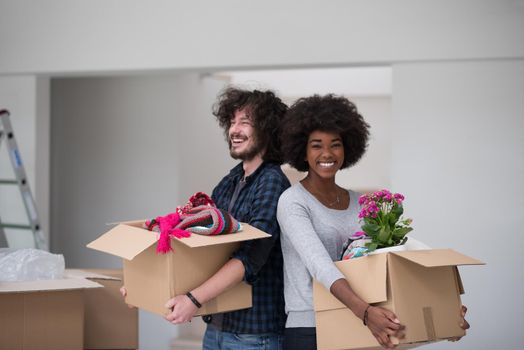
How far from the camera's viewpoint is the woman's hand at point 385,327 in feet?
5.66

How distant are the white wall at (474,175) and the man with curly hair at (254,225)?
161cm

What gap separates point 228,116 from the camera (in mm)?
2307

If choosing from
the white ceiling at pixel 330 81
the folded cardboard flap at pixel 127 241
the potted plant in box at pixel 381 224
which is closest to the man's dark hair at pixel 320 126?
the potted plant in box at pixel 381 224

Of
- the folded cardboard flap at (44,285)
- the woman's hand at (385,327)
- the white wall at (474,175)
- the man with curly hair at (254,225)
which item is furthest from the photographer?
the white wall at (474,175)

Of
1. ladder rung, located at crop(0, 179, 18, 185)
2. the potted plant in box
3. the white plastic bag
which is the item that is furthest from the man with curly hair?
ladder rung, located at crop(0, 179, 18, 185)

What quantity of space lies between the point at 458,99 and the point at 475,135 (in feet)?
0.68

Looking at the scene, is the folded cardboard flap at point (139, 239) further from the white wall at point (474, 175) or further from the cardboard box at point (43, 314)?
the white wall at point (474, 175)

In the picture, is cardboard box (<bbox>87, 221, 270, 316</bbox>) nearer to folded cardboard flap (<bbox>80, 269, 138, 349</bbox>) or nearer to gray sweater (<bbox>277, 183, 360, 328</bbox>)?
gray sweater (<bbox>277, 183, 360, 328</bbox>)

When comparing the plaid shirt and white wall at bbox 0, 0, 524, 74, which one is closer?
the plaid shirt

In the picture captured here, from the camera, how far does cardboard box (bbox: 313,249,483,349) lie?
1.77 meters

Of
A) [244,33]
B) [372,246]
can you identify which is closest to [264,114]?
[372,246]

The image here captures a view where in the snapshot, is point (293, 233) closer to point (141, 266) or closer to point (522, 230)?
point (141, 266)

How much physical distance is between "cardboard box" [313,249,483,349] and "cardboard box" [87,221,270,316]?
27 centimetres

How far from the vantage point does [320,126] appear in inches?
79.9
